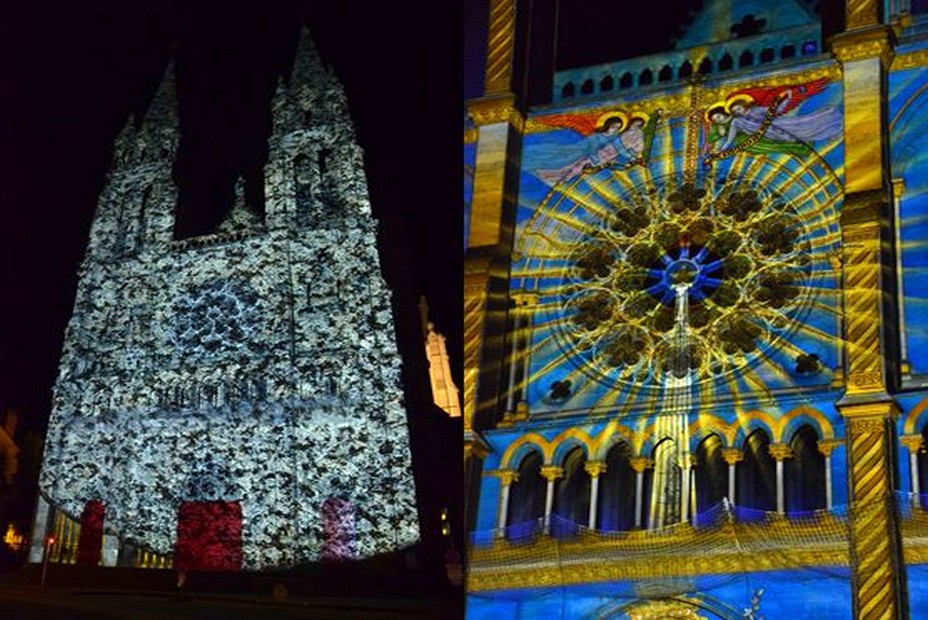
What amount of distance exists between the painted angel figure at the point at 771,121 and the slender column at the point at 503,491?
2.77 metres

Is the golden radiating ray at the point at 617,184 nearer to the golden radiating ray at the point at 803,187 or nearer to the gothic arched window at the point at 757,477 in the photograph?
the golden radiating ray at the point at 803,187

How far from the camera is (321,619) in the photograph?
24.0 feet

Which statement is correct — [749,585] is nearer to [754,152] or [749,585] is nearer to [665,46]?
[754,152]

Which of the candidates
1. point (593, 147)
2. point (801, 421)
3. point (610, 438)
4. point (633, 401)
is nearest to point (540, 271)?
point (593, 147)

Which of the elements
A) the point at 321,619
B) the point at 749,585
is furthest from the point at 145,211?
the point at 749,585

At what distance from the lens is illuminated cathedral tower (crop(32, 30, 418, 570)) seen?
801 centimetres

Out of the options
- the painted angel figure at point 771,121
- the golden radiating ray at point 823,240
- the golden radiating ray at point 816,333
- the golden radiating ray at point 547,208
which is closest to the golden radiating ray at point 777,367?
the golden radiating ray at point 816,333

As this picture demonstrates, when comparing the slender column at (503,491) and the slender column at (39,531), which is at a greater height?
the slender column at (503,491)

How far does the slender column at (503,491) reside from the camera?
891cm

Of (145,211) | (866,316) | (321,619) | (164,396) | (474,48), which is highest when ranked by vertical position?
(474,48)

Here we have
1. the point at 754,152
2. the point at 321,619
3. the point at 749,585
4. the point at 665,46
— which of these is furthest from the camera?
the point at 665,46

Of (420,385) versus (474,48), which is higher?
(474,48)

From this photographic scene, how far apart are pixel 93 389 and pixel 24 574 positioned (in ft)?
4.16

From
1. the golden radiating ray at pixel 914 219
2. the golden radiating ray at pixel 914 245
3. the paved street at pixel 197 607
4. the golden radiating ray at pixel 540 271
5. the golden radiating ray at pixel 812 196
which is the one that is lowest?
the paved street at pixel 197 607
